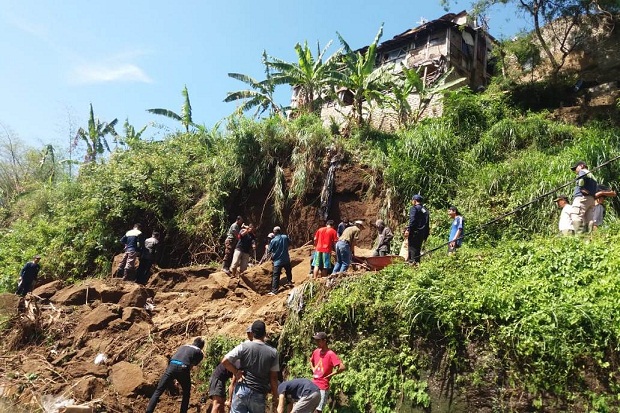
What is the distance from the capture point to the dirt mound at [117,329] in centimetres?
866

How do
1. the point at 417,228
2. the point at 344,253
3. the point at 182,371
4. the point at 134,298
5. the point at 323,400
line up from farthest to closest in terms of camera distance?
1. the point at 134,298
2. the point at 344,253
3. the point at 417,228
4. the point at 182,371
5. the point at 323,400

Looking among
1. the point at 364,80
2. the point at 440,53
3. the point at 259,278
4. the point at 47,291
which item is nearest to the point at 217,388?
the point at 259,278

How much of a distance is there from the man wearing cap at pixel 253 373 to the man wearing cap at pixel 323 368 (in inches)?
64.4

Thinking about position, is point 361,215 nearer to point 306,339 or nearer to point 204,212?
point 204,212

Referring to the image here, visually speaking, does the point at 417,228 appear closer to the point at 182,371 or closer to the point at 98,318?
the point at 182,371

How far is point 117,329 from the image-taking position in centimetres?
1039

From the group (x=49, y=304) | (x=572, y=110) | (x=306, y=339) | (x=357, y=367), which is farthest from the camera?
(x=572, y=110)

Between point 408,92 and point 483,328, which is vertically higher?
point 408,92

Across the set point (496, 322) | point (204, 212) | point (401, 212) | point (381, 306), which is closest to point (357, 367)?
point (381, 306)

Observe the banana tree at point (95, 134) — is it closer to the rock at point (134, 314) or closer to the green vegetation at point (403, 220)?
the green vegetation at point (403, 220)

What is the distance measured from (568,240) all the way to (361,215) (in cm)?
732

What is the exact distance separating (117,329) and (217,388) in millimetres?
3947

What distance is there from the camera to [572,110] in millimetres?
18641

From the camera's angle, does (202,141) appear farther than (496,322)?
Yes
